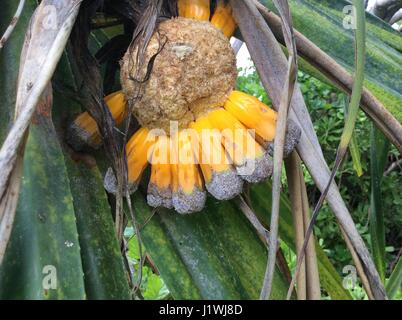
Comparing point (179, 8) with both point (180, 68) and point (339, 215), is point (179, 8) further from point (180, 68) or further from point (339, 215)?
point (339, 215)

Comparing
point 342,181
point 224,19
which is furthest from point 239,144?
point 342,181

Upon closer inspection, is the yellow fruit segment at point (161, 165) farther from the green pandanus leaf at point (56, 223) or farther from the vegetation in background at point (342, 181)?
the vegetation in background at point (342, 181)

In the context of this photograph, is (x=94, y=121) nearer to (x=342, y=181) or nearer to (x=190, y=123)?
(x=190, y=123)

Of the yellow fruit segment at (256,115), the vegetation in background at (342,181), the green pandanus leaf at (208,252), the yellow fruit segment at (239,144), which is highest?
the yellow fruit segment at (256,115)

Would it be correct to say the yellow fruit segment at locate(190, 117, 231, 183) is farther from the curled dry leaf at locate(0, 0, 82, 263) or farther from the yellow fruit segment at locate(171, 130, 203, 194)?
the curled dry leaf at locate(0, 0, 82, 263)

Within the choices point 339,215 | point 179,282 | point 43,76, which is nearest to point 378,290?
point 339,215

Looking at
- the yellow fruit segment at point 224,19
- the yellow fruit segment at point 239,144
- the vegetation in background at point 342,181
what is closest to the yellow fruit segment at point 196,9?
the yellow fruit segment at point 224,19
